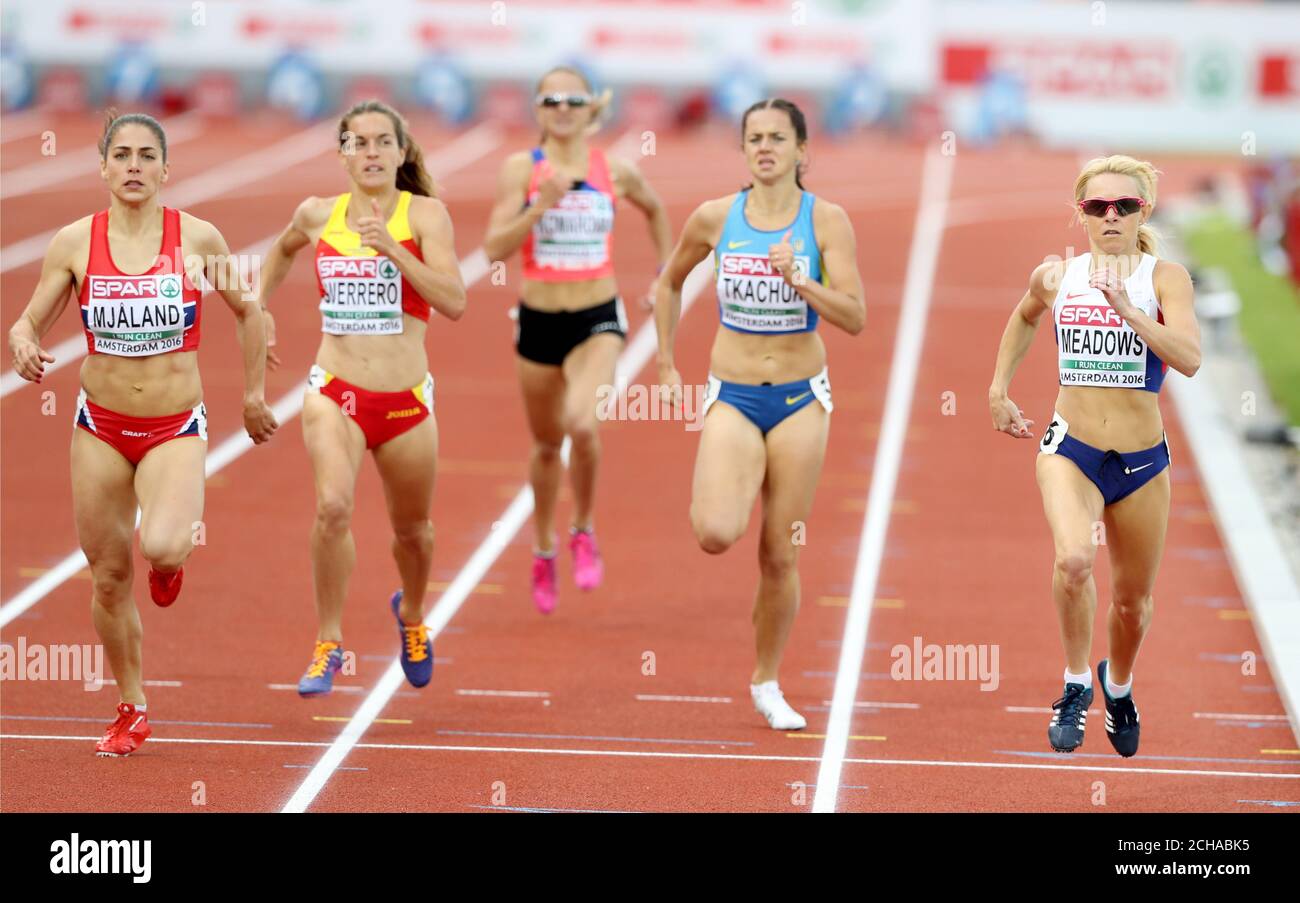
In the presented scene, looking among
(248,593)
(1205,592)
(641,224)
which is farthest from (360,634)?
(641,224)

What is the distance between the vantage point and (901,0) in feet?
105

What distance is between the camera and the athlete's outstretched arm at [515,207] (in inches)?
392

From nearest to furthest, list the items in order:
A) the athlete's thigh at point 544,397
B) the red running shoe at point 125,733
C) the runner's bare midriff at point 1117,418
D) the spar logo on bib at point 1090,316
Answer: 1. the spar logo on bib at point 1090,316
2. the runner's bare midriff at point 1117,418
3. the red running shoe at point 125,733
4. the athlete's thigh at point 544,397

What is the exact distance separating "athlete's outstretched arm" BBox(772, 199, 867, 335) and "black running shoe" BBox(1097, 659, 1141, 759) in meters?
1.73

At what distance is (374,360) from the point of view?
28.1 ft

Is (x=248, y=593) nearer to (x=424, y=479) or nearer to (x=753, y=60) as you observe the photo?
(x=424, y=479)

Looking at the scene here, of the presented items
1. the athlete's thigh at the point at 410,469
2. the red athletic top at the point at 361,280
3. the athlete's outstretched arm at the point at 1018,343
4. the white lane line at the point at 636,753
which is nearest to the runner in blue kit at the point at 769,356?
the white lane line at the point at 636,753

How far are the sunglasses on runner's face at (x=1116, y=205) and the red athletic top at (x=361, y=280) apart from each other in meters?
2.82

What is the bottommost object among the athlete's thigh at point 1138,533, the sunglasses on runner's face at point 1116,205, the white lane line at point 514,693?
the white lane line at point 514,693

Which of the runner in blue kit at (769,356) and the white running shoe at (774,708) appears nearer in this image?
the runner in blue kit at (769,356)

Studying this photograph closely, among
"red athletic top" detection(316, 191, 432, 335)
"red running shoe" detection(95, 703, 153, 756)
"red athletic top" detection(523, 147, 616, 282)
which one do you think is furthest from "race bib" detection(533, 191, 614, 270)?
"red running shoe" detection(95, 703, 153, 756)

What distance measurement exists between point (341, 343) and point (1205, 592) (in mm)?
5355

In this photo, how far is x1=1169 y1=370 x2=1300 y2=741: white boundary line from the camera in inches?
390

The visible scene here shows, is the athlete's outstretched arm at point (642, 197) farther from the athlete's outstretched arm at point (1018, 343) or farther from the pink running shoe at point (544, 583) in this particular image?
Result: the athlete's outstretched arm at point (1018, 343)
